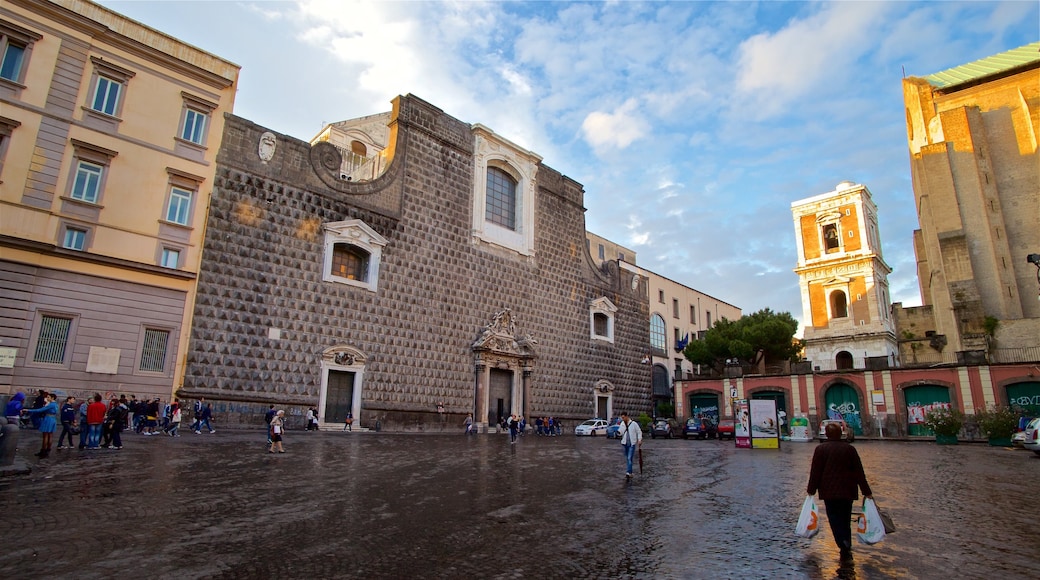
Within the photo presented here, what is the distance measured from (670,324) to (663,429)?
1863cm

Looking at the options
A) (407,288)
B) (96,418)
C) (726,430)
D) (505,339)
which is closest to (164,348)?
(96,418)

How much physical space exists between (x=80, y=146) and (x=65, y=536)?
53.8 feet

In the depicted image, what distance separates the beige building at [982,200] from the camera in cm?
3077

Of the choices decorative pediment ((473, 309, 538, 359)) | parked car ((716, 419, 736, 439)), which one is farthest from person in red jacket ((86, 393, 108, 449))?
parked car ((716, 419, 736, 439))

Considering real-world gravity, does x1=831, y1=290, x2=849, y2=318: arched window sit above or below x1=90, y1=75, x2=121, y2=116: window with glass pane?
below

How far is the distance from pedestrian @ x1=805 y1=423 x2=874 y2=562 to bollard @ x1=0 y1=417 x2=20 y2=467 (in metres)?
10.6

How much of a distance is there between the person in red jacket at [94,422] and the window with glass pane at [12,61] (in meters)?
10.9

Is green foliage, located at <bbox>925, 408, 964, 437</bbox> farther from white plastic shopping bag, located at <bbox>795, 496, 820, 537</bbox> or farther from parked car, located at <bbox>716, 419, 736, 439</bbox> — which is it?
white plastic shopping bag, located at <bbox>795, 496, 820, 537</bbox>

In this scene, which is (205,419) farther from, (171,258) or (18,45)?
(18,45)

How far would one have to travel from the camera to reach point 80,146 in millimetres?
17109

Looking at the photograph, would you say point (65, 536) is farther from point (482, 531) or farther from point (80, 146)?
point (80, 146)

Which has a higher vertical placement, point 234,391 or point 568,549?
point 234,391

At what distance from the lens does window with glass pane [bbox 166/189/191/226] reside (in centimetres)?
1869

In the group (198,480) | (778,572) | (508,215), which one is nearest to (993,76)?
(508,215)
